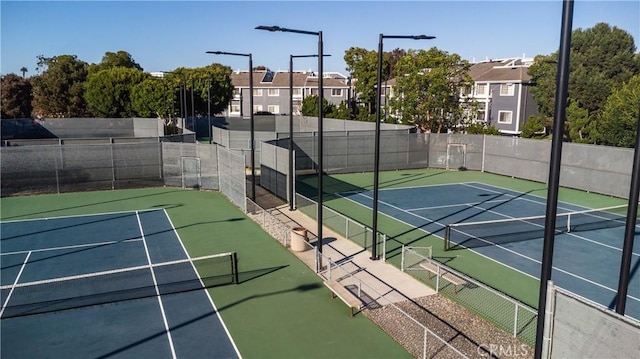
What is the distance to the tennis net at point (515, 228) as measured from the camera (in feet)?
67.4

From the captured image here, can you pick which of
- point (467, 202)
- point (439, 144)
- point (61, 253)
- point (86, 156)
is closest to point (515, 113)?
point (439, 144)

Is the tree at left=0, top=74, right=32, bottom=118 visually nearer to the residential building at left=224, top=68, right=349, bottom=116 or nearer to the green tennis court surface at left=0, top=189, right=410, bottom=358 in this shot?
the residential building at left=224, top=68, right=349, bottom=116

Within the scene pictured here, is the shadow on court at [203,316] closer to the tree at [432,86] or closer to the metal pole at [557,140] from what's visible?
the metal pole at [557,140]

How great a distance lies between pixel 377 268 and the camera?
1731cm

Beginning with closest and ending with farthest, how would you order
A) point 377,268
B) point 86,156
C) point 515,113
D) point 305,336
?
point 305,336, point 377,268, point 86,156, point 515,113

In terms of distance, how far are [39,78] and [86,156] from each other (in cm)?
6275

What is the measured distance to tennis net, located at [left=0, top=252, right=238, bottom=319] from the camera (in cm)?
Answer: 1427

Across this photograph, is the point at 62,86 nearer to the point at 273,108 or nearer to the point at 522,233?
the point at 273,108

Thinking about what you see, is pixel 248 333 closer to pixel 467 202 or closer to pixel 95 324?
pixel 95 324

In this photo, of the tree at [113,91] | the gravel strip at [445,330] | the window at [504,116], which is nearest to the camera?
the gravel strip at [445,330]

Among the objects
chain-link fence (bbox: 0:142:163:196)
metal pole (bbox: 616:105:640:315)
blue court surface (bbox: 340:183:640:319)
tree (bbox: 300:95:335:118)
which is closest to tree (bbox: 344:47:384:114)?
tree (bbox: 300:95:335:118)

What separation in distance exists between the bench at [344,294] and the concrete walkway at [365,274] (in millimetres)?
315

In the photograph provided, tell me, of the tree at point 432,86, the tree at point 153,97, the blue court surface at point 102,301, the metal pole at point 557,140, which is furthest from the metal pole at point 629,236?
the tree at point 153,97

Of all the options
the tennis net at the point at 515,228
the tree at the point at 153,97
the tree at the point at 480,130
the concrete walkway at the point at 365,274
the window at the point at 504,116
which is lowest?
the concrete walkway at the point at 365,274
